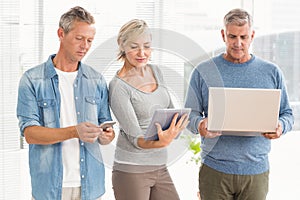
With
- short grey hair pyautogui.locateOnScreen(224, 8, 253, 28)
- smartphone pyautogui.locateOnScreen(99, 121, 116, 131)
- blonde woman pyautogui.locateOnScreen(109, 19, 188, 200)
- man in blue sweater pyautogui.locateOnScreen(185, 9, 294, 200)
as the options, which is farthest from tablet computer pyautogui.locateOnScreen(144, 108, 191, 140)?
short grey hair pyautogui.locateOnScreen(224, 8, 253, 28)

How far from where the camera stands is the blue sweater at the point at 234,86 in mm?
2293

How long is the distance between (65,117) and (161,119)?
39 centimetres

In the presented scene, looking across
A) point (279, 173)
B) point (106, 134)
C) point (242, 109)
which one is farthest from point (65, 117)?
point (279, 173)

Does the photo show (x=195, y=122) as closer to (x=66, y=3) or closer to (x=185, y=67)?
(x=185, y=67)

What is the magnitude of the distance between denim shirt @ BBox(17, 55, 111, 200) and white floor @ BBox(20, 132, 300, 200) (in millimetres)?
1408

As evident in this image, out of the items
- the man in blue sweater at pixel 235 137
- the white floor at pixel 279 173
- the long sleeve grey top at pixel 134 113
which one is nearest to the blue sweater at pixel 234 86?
the man in blue sweater at pixel 235 137

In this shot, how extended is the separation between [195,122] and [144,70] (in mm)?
359

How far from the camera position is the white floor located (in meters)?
3.46

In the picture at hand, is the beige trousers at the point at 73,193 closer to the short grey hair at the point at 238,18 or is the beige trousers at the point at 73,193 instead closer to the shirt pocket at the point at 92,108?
the shirt pocket at the point at 92,108

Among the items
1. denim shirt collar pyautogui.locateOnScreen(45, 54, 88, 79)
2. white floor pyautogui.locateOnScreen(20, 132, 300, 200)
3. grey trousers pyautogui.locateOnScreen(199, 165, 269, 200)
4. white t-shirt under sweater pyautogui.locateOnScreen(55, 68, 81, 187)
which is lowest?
white floor pyautogui.locateOnScreen(20, 132, 300, 200)

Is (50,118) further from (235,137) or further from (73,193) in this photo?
(235,137)

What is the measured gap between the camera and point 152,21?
129 inches

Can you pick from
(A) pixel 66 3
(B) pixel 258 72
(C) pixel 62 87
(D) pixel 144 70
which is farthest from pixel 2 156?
(B) pixel 258 72

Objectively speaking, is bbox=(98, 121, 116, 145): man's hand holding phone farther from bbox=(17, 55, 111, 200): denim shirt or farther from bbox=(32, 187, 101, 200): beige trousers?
bbox=(32, 187, 101, 200): beige trousers
